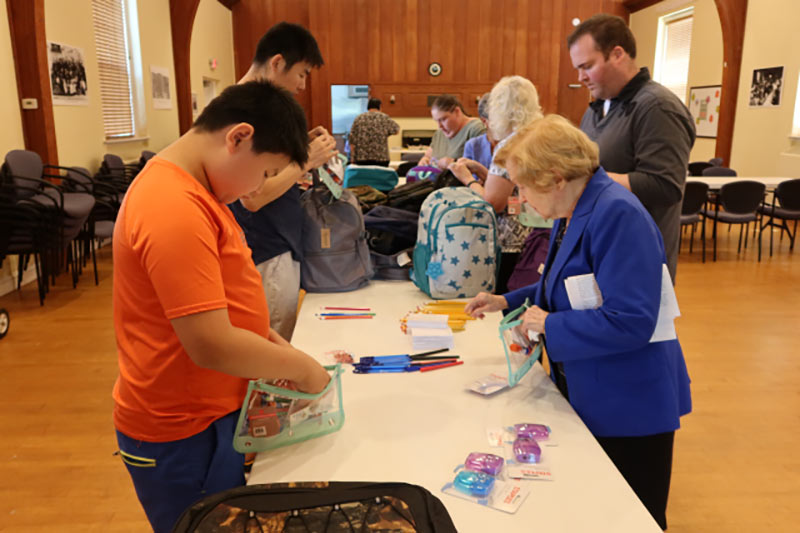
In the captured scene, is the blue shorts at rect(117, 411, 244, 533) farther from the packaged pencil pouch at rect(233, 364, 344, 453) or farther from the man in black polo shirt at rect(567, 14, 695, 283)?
the man in black polo shirt at rect(567, 14, 695, 283)

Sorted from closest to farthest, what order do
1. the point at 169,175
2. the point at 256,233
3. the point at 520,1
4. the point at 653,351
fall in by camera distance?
1. the point at 169,175
2. the point at 653,351
3. the point at 256,233
4. the point at 520,1

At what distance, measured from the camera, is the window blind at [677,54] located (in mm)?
11195

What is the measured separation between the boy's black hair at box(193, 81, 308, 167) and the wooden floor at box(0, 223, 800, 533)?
5.75ft

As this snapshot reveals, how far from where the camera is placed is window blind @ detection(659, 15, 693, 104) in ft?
36.7

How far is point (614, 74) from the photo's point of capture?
2439mm

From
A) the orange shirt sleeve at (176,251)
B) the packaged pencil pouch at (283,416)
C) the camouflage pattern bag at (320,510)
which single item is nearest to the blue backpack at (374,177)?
the packaged pencil pouch at (283,416)

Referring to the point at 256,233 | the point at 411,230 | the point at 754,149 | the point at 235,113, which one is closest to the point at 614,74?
the point at 411,230

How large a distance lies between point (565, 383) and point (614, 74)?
4.55 feet

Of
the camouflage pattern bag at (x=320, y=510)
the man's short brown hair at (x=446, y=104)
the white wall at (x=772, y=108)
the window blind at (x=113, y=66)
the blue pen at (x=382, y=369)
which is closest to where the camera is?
the camouflage pattern bag at (x=320, y=510)

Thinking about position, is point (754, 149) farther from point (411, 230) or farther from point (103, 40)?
point (103, 40)

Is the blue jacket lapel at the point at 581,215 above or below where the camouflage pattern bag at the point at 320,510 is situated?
above

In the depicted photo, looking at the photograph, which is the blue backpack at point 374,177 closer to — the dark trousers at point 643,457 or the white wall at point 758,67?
the dark trousers at point 643,457

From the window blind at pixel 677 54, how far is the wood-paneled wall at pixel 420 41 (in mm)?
1788

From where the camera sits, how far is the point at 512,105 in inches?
113
